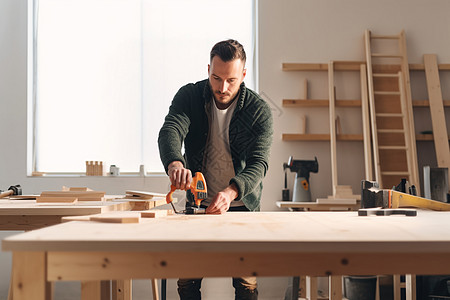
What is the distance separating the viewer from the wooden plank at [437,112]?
402cm

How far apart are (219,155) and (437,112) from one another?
2699mm

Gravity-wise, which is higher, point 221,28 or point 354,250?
point 221,28

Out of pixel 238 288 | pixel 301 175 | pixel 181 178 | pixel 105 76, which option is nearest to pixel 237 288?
pixel 238 288

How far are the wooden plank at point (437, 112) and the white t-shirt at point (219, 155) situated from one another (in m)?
2.52

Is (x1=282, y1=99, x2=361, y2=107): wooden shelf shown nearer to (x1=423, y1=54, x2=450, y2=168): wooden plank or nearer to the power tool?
(x1=423, y1=54, x2=450, y2=168): wooden plank

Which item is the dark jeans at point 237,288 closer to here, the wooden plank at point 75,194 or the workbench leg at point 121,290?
the workbench leg at point 121,290

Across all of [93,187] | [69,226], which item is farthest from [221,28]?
[69,226]

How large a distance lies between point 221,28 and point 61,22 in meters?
1.52

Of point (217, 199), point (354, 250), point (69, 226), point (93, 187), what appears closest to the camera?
point (354, 250)

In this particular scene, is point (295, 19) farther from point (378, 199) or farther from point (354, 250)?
point (354, 250)

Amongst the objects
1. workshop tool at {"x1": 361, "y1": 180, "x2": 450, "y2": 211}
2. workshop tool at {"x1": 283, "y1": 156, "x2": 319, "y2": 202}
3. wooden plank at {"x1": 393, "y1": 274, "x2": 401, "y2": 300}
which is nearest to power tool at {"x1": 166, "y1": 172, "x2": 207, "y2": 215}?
workshop tool at {"x1": 361, "y1": 180, "x2": 450, "y2": 211}

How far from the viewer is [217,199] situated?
1763 mm

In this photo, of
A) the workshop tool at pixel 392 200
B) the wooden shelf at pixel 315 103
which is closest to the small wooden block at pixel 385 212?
the workshop tool at pixel 392 200

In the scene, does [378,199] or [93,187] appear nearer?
[378,199]
